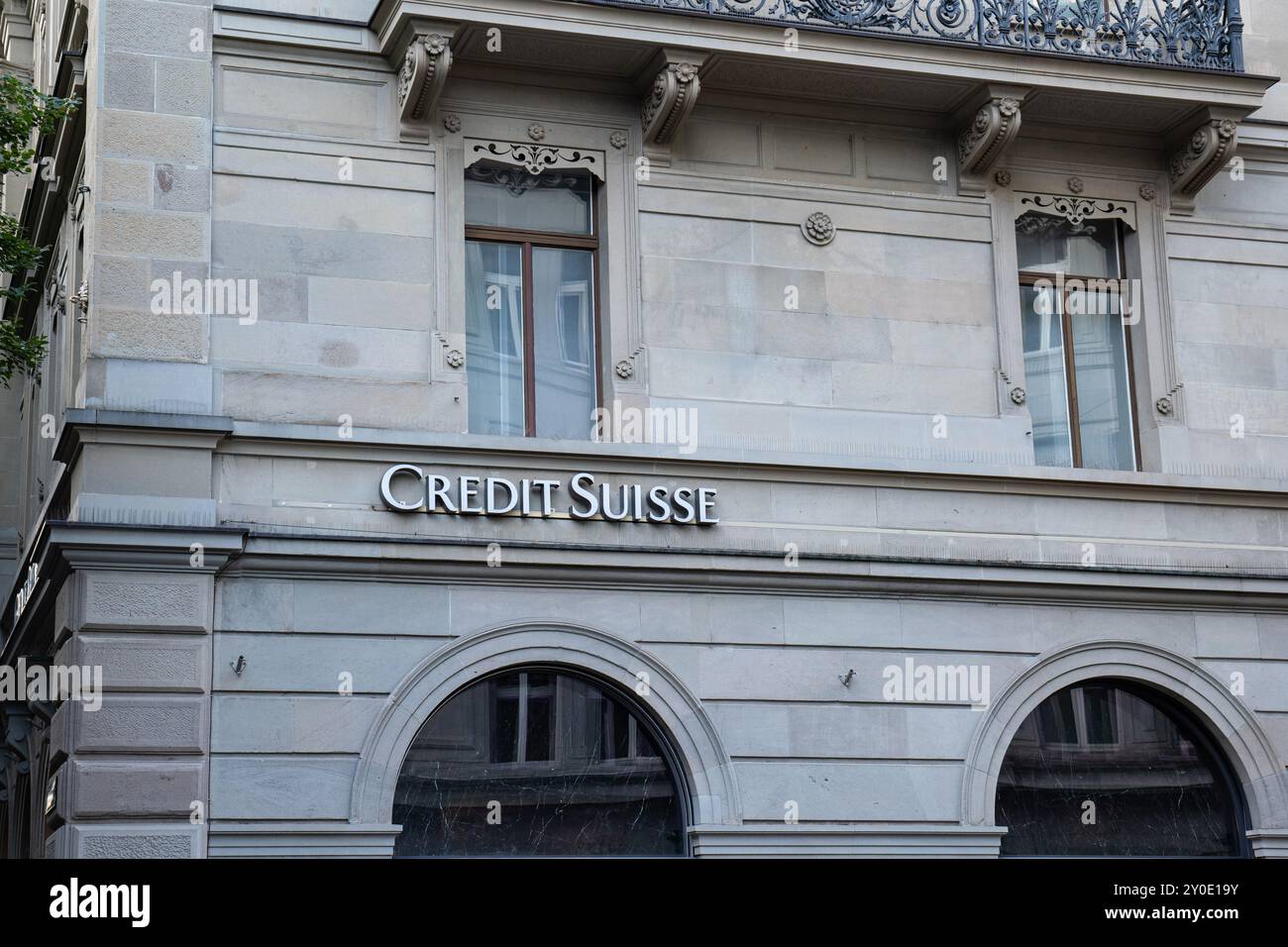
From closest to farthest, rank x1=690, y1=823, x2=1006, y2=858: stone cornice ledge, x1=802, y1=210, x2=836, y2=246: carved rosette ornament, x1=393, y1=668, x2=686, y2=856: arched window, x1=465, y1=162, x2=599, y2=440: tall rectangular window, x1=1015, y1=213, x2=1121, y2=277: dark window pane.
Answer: x1=393, y1=668, x2=686, y2=856: arched window
x1=690, y1=823, x2=1006, y2=858: stone cornice ledge
x1=465, y1=162, x2=599, y2=440: tall rectangular window
x1=802, y1=210, x2=836, y2=246: carved rosette ornament
x1=1015, y1=213, x2=1121, y2=277: dark window pane

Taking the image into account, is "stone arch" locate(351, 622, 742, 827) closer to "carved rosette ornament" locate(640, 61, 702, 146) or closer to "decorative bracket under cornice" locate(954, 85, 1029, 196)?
"carved rosette ornament" locate(640, 61, 702, 146)

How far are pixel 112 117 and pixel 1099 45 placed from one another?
9.60m

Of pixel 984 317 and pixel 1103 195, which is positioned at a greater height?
pixel 1103 195

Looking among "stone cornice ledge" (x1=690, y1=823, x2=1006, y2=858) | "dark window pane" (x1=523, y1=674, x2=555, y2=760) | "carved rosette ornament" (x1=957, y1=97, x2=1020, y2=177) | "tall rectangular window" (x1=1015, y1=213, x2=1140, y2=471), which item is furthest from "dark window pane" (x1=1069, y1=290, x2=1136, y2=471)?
"dark window pane" (x1=523, y1=674, x2=555, y2=760)

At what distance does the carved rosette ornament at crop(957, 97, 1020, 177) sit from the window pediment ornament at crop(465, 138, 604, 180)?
3730 millimetres

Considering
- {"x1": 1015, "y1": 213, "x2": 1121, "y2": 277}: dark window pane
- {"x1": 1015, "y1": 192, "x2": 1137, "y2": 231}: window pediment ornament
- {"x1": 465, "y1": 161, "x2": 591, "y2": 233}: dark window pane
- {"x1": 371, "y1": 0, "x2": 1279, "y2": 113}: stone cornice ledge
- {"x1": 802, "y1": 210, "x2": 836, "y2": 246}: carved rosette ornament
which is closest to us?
{"x1": 371, "y1": 0, "x2": 1279, "y2": 113}: stone cornice ledge

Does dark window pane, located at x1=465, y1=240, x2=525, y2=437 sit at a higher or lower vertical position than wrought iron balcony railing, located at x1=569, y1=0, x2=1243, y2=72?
→ lower

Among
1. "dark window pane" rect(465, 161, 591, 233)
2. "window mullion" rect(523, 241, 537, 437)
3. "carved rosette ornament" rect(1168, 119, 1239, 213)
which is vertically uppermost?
"carved rosette ornament" rect(1168, 119, 1239, 213)

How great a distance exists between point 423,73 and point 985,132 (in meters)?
5.57

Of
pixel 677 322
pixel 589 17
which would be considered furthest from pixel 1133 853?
pixel 589 17

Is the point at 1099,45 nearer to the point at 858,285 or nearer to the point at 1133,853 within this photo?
the point at 858,285

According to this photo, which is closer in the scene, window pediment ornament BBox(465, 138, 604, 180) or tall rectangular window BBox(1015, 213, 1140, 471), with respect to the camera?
window pediment ornament BBox(465, 138, 604, 180)

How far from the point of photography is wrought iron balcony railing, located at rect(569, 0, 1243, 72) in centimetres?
1839

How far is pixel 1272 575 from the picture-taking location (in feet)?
61.4
